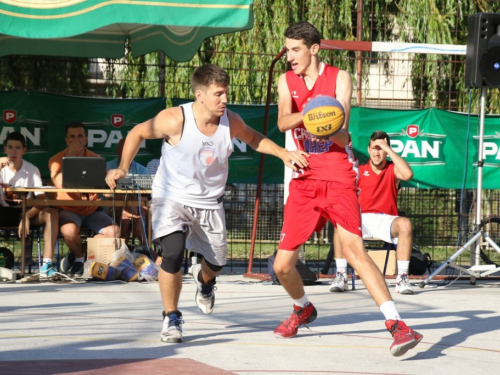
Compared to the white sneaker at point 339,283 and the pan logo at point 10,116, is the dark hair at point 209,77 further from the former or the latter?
the pan logo at point 10,116

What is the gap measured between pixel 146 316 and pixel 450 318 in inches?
100

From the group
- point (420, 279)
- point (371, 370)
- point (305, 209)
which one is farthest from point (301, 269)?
point (371, 370)

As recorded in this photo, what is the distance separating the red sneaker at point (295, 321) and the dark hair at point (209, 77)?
66.7 inches

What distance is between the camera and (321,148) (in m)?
6.29

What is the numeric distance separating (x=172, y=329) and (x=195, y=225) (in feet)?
2.80

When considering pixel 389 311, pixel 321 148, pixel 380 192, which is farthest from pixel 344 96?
pixel 380 192

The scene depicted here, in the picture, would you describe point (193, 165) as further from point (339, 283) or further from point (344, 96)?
point (339, 283)

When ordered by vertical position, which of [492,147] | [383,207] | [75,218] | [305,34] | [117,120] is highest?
[305,34]

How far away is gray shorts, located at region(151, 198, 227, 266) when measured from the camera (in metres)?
6.28

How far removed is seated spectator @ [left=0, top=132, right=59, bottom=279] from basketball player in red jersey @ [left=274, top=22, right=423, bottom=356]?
4.57 m

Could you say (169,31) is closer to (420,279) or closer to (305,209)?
(420,279)

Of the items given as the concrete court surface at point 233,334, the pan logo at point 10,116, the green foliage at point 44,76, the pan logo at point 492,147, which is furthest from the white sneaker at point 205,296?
the green foliage at point 44,76

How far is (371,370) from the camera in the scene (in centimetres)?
518

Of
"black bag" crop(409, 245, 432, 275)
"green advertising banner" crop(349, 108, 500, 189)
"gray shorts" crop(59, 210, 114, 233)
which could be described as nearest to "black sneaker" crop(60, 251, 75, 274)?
"gray shorts" crop(59, 210, 114, 233)
